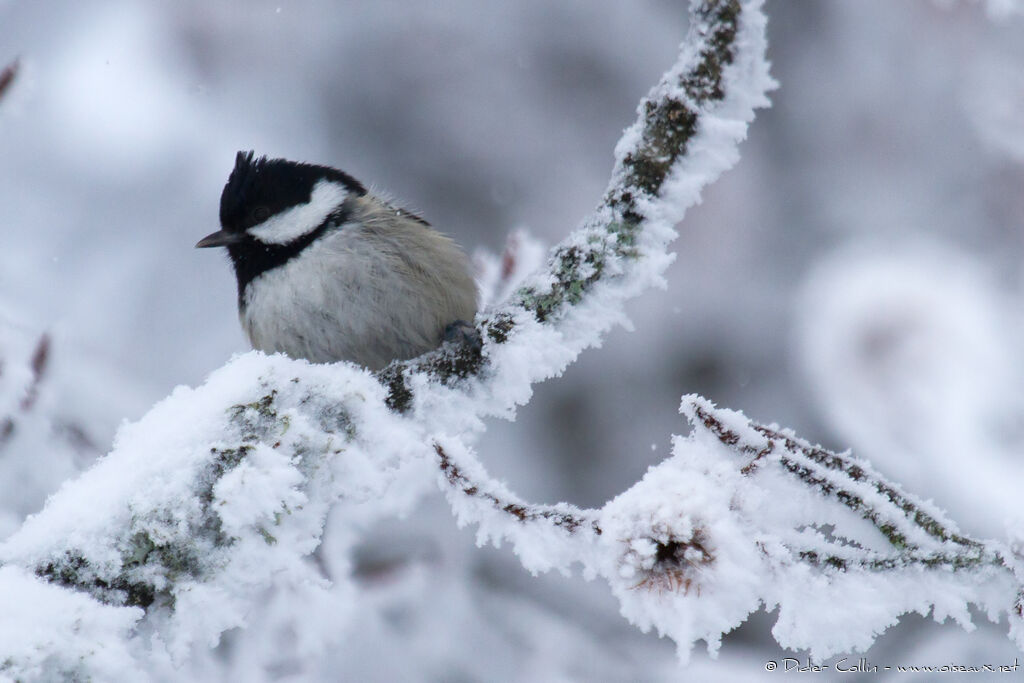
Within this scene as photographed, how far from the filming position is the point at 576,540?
1088mm

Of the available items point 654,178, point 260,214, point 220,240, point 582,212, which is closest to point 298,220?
point 260,214

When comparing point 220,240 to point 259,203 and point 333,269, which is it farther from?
point 333,269

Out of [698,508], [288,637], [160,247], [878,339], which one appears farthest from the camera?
[160,247]

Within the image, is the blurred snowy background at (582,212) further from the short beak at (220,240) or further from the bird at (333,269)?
the bird at (333,269)

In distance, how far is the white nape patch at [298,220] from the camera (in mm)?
2521

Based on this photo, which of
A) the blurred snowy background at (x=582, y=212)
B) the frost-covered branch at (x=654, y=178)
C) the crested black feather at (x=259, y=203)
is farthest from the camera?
the blurred snowy background at (x=582, y=212)

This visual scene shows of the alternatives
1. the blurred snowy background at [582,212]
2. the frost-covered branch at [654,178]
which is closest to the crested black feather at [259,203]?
the blurred snowy background at [582,212]

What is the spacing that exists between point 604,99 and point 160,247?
2553mm

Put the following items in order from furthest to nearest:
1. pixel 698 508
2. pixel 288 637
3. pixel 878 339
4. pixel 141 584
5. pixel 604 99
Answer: pixel 604 99
pixel 878 339
pixel 288 637
pixel 141 584
pixel 698 508

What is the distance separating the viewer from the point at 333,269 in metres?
2.33

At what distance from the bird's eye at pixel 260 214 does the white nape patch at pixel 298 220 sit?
14mm

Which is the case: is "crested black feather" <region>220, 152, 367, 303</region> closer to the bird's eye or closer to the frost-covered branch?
the bird's eye

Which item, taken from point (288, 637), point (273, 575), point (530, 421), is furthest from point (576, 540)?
point (530, 421)

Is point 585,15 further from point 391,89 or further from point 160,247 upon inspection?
point 160,247
